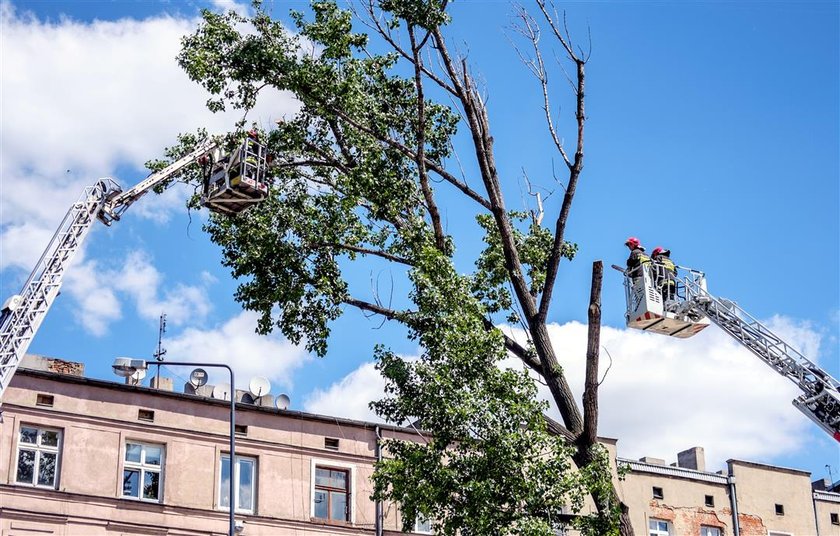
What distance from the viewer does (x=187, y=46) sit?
2631cm

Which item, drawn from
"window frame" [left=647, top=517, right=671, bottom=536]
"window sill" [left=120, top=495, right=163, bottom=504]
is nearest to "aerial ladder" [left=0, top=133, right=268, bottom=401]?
"window sill" [left=120, top=495, right=163, bottom=504]

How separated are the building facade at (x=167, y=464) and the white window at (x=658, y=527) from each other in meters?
0.59

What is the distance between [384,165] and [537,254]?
11.9 feet

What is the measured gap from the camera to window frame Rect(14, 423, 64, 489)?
29969 mm

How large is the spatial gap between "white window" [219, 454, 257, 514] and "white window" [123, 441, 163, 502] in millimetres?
1669

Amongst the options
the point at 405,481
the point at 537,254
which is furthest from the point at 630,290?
the point at 405,481

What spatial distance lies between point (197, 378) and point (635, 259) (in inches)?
523

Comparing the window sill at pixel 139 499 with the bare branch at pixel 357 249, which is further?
the window sill at pixel 139 499

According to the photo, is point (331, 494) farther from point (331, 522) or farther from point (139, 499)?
point (139, 499)

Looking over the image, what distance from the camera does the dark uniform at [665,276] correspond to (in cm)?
2608

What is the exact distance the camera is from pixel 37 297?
24328 millimetres

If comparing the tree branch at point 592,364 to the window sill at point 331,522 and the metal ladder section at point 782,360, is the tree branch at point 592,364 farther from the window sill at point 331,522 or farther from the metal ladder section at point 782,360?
the window sill at point 331,522

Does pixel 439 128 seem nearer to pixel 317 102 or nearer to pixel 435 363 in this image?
pixel 317 102

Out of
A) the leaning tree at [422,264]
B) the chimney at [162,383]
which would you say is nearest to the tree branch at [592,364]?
the leaning tree at [422,264]
